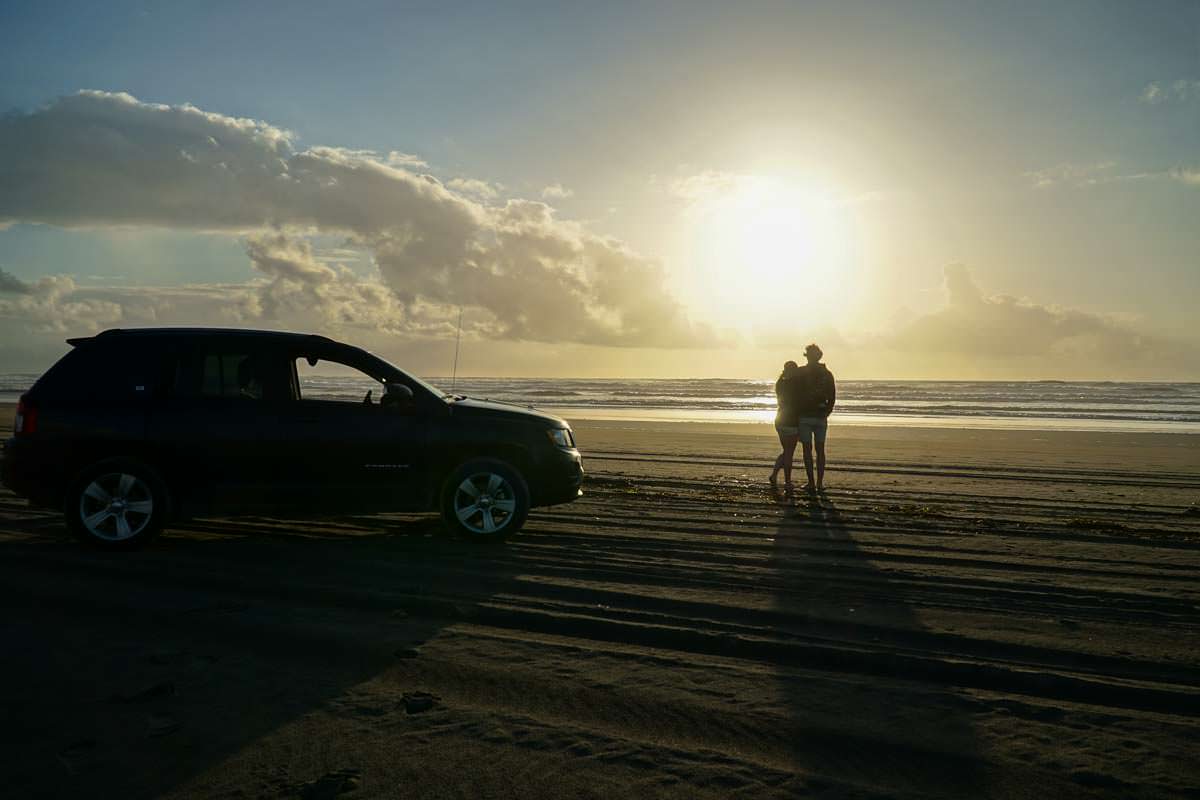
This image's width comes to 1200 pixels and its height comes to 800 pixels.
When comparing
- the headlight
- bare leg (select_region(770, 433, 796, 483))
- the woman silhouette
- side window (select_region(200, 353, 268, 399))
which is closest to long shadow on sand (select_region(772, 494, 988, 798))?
the headlight

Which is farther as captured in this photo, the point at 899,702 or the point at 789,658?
the point at 789,658

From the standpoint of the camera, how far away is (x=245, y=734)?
3.43m

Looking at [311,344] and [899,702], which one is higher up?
[311,344]

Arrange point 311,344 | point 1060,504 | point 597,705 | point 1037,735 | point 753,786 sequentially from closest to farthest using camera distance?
point 753,786 < point 1037,735 < point 597,705 < point 311,344 < point 1060,504

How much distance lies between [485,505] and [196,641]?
3.43m

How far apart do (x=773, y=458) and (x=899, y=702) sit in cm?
1308

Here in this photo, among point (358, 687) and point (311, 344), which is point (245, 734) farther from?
point (311, 344)

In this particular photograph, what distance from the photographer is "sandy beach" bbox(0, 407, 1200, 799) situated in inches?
124

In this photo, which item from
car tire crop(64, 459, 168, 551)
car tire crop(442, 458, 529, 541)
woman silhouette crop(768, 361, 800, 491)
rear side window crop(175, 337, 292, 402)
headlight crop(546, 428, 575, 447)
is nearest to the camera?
car tire crop(64, 459, 168, 551)

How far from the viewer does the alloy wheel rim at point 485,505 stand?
7.85 meters

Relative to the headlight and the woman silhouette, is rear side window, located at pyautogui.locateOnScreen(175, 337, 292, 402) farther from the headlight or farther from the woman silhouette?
the woman silhouette

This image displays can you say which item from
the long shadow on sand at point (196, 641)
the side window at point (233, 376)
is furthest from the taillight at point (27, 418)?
the side window at point (233, 376)

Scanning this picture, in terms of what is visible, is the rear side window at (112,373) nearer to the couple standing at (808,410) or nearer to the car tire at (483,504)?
the car tire at (483,504)

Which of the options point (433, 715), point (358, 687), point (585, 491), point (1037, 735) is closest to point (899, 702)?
point (1037, 735)
